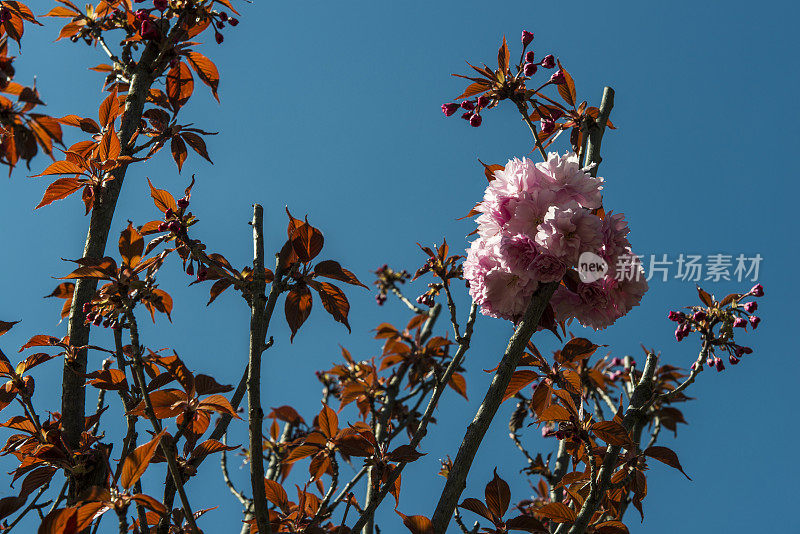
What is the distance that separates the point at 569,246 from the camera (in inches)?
61.2

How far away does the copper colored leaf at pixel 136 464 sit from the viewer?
144 centimetres

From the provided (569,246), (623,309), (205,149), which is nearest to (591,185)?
(569,246)

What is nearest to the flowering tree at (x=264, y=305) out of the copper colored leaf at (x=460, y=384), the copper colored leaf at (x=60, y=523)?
the copper colored leaf at (x=60, y=523)

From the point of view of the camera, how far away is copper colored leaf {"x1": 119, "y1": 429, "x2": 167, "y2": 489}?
1440 millimetres

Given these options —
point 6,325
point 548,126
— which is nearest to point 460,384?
point 548,126

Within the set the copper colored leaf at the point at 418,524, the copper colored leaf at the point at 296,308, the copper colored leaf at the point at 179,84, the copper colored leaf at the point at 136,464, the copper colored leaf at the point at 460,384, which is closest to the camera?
the copper colored leaf at the point at 136,464

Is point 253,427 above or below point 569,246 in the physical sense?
below

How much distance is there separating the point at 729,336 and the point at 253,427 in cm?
207

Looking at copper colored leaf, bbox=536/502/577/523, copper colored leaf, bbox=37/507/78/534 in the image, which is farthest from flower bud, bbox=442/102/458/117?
copper colored leaf, bbox=37/507/78/534

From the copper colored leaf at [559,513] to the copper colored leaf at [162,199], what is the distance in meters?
1.46

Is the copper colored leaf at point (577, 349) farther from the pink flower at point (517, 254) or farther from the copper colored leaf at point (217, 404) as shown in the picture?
the copper colored leaf at point (217, 404)

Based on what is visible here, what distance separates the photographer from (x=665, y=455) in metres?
1.88

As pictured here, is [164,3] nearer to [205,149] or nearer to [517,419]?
[205,149]

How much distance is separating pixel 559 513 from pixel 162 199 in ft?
5.10
